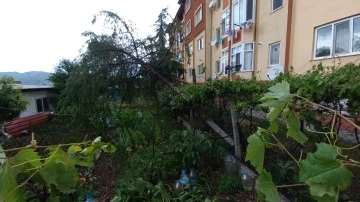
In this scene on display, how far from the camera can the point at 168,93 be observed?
21.2 feet

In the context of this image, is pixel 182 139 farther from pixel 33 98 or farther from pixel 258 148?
pixel 33 98

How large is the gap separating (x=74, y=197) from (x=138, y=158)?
1.49 metres

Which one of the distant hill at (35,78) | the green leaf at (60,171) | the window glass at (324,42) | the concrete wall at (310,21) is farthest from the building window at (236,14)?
the distant hill at (35,78)

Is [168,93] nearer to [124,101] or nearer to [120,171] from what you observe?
[124,101]

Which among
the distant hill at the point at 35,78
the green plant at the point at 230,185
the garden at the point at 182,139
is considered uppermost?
the distant hill at the point at 35,78

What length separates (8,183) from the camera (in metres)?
0.46

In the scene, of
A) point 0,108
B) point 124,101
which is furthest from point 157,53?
point 0,108

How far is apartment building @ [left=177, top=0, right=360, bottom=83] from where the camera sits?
5.70 m

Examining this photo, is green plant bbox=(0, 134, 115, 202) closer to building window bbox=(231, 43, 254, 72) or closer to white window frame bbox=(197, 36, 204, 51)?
building window bbox=(231, 43, 254, 72)

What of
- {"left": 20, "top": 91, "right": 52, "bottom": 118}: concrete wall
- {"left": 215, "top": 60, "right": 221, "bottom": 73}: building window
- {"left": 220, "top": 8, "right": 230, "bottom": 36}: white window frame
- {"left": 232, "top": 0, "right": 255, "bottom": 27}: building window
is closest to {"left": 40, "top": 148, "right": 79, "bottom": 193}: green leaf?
{"left": 232, "top": 0, "right": 255, "bottom": 27}: building window

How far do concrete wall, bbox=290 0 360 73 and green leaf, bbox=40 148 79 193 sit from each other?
21.9ft

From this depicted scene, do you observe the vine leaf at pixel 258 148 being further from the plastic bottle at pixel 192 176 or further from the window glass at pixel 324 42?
the window glass at pixel 324 42

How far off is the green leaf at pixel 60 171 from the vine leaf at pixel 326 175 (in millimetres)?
612

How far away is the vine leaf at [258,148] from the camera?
66cm
